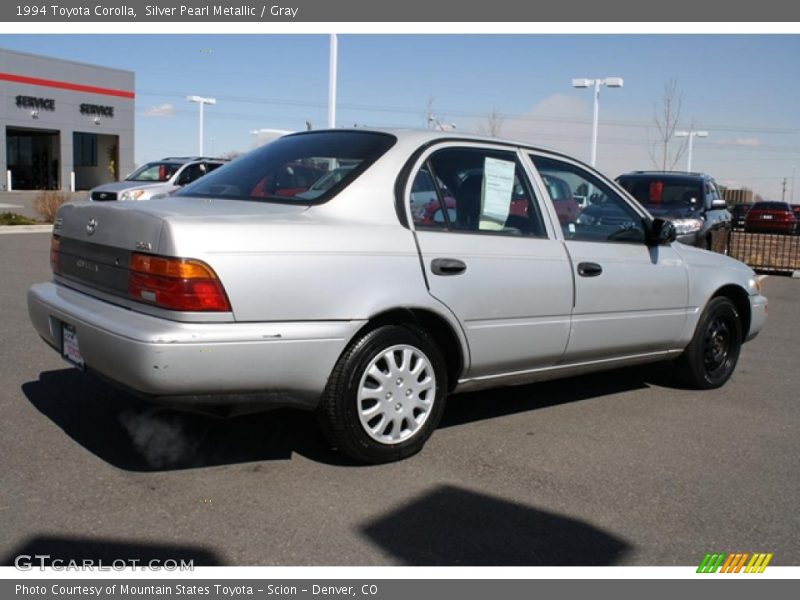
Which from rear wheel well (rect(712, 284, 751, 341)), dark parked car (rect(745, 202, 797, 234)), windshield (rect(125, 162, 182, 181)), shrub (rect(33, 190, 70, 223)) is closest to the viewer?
rear wheel well (rect(712, 284, 751, 341))

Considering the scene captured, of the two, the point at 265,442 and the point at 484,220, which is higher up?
the point at 484,220

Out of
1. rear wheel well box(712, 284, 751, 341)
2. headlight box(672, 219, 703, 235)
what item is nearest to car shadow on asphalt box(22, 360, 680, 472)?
rear wheel well box(712, 284, 751, 341)

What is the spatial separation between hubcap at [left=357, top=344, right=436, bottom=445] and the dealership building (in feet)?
143

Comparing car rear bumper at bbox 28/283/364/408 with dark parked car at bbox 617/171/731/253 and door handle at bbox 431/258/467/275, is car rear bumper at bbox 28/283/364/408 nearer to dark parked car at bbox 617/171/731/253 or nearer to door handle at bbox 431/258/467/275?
door handle at bbox 431/258/467/275

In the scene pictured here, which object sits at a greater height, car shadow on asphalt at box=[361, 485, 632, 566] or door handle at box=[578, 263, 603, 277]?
door handle at box=[578, 263, 603, 277]

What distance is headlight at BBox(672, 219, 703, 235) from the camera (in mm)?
11826

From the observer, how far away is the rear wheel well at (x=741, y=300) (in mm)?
6176

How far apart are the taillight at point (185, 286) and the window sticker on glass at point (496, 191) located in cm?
170

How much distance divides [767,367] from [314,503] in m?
4.96

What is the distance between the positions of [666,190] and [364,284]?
10055mm

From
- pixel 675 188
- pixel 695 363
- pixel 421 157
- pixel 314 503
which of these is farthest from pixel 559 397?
pixel 675 188

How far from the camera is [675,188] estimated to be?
12828 mm

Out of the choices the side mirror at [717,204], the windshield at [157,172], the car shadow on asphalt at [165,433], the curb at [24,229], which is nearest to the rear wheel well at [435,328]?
the car shadow on asphalt at [165,433]
